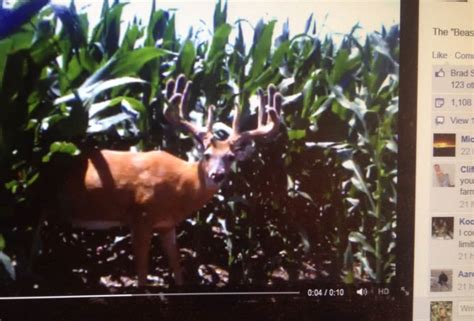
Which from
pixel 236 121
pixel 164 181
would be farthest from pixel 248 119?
pixel 164 181

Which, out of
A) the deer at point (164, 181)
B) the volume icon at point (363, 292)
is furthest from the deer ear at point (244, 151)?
the volume icon at point (363, 292)

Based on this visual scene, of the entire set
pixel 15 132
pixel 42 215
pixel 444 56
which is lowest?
pixel 42 215

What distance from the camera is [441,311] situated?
1.04 m

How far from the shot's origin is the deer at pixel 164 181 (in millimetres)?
988

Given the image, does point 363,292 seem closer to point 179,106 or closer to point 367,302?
point 367,302

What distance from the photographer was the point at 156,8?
980 mm

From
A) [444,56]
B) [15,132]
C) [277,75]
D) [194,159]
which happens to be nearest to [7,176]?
[15,132]

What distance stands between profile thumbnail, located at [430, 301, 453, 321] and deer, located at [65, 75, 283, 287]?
314 millimetres

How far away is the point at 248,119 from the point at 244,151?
0.04m

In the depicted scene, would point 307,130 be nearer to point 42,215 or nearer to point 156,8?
point 156,8

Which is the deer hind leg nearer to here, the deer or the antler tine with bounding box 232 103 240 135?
the deer

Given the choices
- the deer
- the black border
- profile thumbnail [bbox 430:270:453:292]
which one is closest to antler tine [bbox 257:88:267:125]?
the deer

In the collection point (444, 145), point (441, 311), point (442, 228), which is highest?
point (444, 145)

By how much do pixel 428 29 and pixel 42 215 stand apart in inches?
21.7
